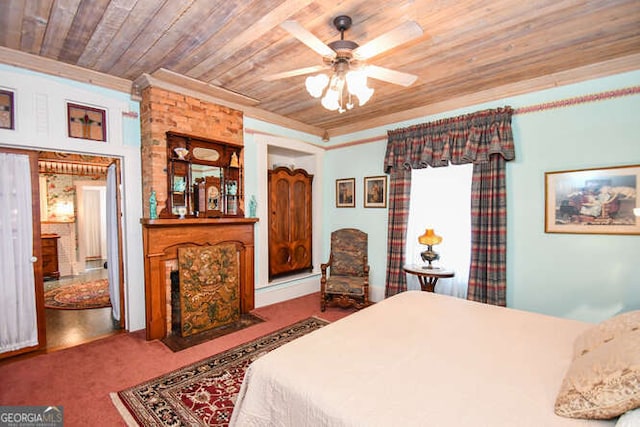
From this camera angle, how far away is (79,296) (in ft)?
15.0

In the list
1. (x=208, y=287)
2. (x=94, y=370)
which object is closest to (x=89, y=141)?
(x=208, y=287)

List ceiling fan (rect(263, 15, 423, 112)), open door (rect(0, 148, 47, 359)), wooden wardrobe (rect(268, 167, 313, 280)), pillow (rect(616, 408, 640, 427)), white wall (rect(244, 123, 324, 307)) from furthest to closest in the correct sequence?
wooden wardrobe (rect(268, 167, 313, 280)) → white wall (rect(244, 123, 324, 307)) → open door (rect(0, 148, 47, 359)) → ceiling fan (rect(263, 15, 423, 112)) → pillow (rect(616, 408, 640, 427))

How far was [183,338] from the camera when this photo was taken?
3096 millimetres

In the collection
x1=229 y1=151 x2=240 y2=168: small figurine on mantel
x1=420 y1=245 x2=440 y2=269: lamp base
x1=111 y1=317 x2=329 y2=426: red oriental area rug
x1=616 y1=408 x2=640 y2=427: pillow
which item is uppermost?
x1=229 y1=151 x2=240 y2=168: small figurine on mantel

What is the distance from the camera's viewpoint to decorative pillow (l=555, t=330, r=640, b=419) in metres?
0.96

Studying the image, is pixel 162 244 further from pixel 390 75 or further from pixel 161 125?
pixel 390 75

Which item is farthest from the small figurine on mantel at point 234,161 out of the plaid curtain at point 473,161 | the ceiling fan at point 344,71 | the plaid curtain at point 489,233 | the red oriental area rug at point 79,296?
the plaid curtain at point 489,233

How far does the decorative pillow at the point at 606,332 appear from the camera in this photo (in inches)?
52.2

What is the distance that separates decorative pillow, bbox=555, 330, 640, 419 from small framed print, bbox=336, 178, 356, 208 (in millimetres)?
3626

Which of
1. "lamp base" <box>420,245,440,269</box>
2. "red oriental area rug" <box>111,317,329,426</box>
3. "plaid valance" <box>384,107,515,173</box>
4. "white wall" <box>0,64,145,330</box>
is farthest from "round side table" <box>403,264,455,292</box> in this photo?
"white wall" <box>0,64,145,330</box>

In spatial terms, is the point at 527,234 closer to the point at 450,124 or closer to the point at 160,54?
the point at 450,124

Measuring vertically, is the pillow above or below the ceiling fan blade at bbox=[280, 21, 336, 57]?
below

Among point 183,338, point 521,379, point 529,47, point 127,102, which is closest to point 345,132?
point 529,47

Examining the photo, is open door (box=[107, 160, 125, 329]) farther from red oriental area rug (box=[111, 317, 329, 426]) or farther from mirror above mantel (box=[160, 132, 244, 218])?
red oriental area rug (box=[111, 317, 329, 426])
